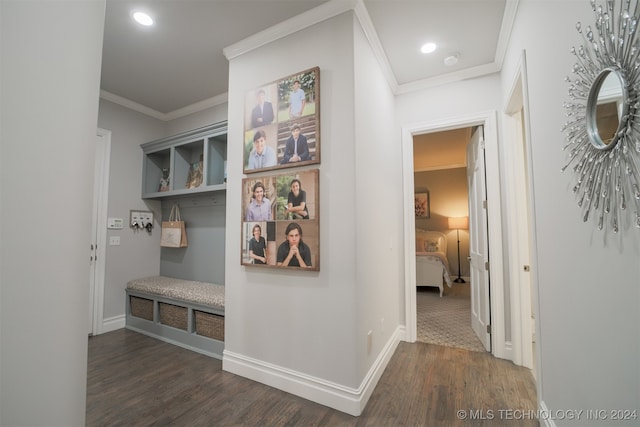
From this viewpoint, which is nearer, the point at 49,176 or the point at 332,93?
the point at 49,176

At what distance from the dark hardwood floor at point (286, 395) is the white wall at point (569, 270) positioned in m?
0.45

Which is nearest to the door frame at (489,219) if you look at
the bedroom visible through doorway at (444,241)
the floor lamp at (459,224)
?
the bedroom visible through doorway at (444,241)

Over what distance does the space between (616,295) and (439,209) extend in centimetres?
639

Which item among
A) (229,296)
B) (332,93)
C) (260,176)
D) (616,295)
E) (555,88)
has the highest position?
(332,93)

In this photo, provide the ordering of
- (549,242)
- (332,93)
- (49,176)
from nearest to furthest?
(49,176), (549,242), (332,93)

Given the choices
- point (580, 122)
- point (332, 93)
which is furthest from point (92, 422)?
point (580, 122)

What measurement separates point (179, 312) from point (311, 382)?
172 centimetres

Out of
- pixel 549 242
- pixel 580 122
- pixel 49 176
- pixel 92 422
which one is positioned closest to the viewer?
pixel 49 176

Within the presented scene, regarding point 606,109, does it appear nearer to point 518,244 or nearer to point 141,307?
point 518,244

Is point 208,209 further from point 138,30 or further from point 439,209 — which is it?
point 439,209

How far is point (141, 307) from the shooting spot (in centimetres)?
332

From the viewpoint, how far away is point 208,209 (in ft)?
11.6

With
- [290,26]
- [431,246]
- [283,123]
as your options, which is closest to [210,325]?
[283,123]

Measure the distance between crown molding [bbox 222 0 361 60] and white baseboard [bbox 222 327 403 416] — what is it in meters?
2.59
